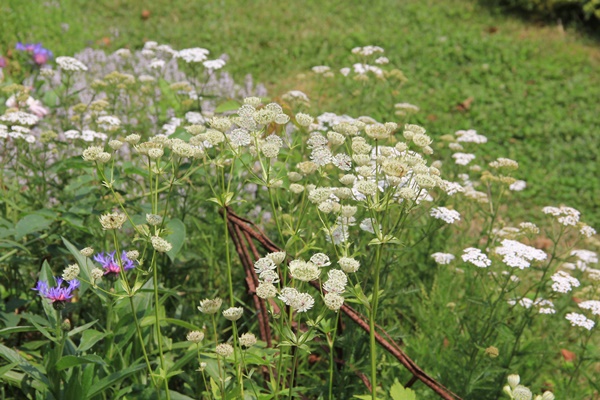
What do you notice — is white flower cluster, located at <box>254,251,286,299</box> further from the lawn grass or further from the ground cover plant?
the lawn grass

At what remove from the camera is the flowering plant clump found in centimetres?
138

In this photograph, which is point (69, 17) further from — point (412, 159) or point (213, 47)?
→ point (412, 159)

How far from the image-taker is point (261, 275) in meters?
1.24

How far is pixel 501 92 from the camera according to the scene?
6.17 metres

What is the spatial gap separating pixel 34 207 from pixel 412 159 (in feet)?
5.39

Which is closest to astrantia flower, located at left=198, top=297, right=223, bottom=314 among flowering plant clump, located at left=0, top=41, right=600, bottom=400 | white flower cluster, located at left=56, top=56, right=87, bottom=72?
flowering plant clump, located at left=0, top=41, right=600, bottom=400

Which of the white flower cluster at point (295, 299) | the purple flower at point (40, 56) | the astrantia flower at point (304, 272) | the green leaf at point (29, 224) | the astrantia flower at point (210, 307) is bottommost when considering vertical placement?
the purple flower at point (40, 56)

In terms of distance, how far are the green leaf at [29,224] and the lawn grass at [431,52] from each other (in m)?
3.05

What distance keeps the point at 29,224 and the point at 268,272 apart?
990mm

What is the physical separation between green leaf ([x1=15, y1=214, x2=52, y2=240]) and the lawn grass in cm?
305

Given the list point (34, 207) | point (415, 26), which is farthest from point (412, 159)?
point (415, 26)

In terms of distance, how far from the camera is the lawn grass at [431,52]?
5.32m

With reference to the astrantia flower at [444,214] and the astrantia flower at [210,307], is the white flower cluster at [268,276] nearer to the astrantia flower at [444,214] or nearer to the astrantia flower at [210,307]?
the astrantia flower at [210,307]

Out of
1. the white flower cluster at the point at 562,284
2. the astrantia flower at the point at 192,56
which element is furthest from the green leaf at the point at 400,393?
the astrantia flower at the point at 192,56
